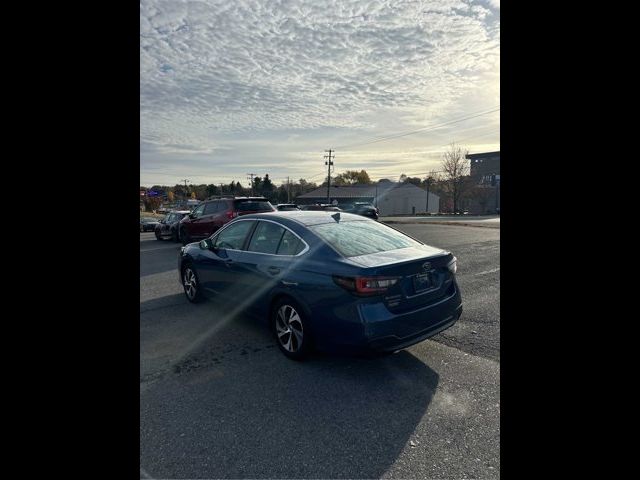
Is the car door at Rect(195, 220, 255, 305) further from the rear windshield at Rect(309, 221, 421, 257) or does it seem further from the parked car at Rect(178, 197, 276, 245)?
the parked car at Rect(178, 197, 276, 245)

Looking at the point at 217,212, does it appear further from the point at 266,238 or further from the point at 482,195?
the point at 482,195

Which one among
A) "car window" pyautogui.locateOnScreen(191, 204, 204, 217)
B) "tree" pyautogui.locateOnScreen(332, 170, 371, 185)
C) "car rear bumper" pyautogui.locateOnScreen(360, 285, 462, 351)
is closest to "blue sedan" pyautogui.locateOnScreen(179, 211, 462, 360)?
"car rear bumper" pyautogui.locateOnScreen(360, 285, 462, 351)

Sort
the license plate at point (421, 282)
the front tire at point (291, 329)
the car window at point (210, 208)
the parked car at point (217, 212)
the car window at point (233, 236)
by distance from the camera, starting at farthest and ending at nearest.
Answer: the car window at point (210, 208) → the parked car at point (217, 212) → the car window at point (233, 236) → the front tire at point (291, 329) → the license plate at point (421, 282)

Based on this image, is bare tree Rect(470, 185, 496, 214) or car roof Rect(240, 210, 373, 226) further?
bare tree Rect(470, 185, 496, 214)

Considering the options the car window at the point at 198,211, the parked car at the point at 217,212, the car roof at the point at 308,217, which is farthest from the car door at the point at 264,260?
the car window at the point at 198,211

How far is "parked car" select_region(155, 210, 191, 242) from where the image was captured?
52.6ft

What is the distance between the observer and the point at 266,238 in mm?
4582

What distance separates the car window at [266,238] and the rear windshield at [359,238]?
1.58 feet

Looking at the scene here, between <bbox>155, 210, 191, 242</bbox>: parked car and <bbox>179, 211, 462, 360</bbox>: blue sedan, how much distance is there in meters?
12.1

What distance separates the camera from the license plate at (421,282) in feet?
11.4

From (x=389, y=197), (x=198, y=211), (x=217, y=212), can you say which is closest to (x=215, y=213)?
(x=217, y=212)

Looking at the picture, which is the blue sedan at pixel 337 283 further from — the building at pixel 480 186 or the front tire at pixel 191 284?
the building at pixel 480 186

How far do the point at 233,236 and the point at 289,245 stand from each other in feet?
4.45
